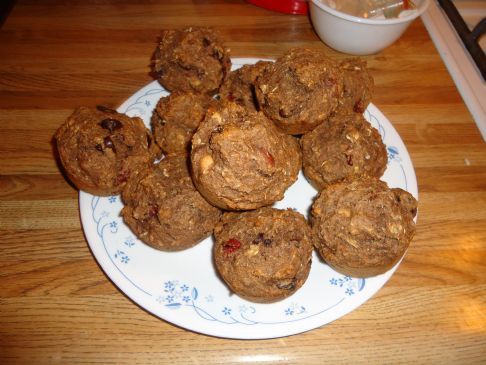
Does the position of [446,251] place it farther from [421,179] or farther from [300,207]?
[300,207]

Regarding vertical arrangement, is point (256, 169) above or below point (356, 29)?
below

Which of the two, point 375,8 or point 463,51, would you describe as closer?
point 375,8

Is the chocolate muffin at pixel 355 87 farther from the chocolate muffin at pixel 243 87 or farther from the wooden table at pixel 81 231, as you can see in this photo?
the wooden table at pixel 81 231

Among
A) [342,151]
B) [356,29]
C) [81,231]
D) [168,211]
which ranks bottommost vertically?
[81,231]

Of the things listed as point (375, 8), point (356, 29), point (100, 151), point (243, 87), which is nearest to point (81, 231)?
point (100, 151)

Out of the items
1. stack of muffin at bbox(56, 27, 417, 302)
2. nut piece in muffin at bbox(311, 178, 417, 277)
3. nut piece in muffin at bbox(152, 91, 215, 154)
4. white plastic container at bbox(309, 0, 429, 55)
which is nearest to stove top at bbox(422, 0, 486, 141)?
white plastic container at bbox(309, 0, 429, 55)

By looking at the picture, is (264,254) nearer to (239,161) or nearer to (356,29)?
(239,161)

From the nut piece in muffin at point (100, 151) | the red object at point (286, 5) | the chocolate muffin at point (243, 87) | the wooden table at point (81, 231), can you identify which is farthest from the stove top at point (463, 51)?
the nut piece in muffin at point (100, 151)

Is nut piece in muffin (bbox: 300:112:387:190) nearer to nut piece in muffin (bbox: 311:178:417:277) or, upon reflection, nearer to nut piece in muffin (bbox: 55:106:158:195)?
nut piece in muffin (bbox: 311:178:417:277)
